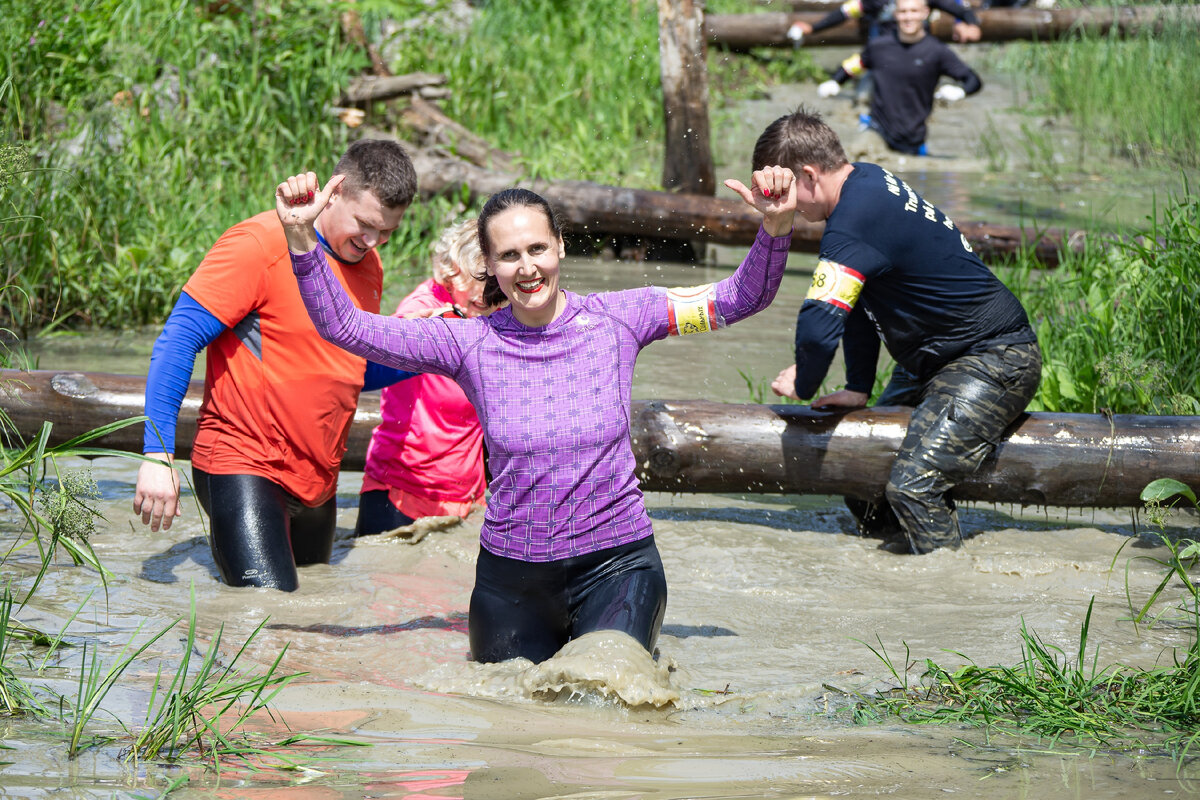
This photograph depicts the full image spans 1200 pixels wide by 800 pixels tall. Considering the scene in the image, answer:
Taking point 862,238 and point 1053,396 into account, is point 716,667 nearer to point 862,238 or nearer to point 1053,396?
point 862,238

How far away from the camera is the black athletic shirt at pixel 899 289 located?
4629mm

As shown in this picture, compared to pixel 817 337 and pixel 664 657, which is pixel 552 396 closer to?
pixel 664 657

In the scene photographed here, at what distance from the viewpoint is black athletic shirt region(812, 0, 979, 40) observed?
13646mm

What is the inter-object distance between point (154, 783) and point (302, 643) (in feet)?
4.50

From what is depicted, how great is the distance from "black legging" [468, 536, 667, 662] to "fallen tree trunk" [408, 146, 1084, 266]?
5.86 metres

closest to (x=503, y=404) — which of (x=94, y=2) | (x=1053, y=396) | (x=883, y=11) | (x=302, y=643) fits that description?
(x=302, y=643)

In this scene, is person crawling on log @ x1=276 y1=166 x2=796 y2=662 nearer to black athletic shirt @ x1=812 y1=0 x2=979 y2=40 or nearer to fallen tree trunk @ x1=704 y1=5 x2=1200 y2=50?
black athletic shirt @ x1=812 y1=0 x2=979 y2=40

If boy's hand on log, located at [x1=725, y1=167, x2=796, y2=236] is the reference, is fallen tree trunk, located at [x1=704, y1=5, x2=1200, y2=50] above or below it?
above

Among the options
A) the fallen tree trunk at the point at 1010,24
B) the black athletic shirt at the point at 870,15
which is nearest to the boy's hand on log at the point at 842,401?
the black athletic shirt at the point at 870,15

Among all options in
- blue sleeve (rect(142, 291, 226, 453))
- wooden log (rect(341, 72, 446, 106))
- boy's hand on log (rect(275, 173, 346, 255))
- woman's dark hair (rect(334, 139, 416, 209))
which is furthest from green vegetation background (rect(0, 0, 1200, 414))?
woman's dark hair (rect(334, 139, 416, 209))

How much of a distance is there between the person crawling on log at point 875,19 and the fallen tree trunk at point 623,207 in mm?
4743

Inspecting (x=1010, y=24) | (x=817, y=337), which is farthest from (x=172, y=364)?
(x=1010, y=24)

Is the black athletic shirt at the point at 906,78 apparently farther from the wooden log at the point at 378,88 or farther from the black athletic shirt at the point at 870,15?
the wooden log at the point at 378,88

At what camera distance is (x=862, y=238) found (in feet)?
15.3
